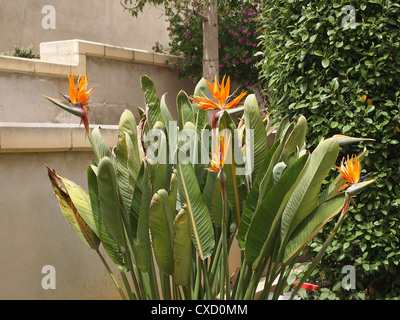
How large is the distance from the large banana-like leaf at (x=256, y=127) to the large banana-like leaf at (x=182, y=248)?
486mm

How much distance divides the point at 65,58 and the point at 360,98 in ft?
13.6

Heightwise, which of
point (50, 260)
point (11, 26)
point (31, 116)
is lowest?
point (50, 260)

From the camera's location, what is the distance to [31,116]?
20.0 ft

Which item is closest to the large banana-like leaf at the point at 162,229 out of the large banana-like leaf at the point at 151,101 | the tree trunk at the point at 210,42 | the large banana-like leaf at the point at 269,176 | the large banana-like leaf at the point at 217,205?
the large banana-like leaf at the point at 217,205

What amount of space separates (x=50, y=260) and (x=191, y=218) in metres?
1.00

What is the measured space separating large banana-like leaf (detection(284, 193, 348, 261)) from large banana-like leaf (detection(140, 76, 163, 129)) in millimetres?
853

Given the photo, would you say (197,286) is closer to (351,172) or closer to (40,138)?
(351,172)

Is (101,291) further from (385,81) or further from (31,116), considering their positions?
(31,116)

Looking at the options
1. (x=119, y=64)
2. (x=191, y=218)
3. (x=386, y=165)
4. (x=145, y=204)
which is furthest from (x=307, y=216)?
(x=119, y=64)

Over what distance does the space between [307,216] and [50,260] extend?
4.55ft

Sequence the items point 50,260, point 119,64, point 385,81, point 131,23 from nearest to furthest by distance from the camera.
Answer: point 50,260 → point 385,81 → point 119,64 → point 131,23

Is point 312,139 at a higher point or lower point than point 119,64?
lower

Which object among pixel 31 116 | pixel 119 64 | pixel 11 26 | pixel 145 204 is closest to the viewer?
pixel 145 204

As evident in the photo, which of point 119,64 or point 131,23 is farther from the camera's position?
point 131,23
